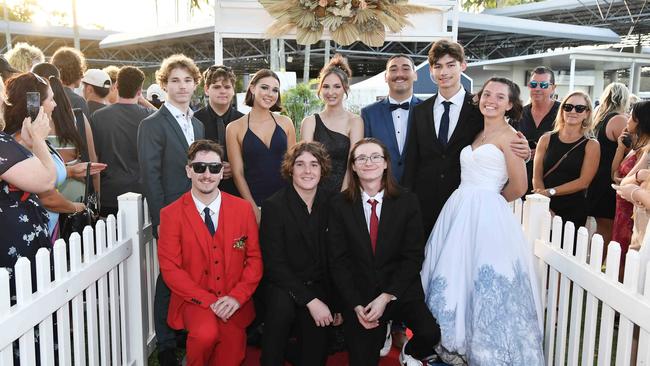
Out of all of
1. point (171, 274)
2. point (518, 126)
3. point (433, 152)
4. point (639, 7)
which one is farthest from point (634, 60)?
point (171, 274)

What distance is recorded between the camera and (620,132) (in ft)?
16.5

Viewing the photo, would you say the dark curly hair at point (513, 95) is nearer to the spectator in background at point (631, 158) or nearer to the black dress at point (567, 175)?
the spectator in background at point (631, 158)

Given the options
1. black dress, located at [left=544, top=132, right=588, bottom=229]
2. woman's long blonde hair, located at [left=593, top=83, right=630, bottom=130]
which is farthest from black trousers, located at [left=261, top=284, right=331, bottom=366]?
woman's long blonde hair, located at [left=593, top=83, right=630, bottom=130]

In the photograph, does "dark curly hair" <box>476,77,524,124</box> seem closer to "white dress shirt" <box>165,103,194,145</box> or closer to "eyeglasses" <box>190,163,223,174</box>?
"eyeglasses" <box>190,163,223,174</box>

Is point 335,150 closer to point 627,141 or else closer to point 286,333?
point 286,333

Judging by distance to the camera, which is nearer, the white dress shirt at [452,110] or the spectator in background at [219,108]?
the white dress shirt at [452,110]

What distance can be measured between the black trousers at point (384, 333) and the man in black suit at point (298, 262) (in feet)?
0.52

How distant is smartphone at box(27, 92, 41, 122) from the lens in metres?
2.86

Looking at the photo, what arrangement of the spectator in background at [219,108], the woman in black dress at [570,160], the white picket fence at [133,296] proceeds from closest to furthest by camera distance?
the white picket fence at [133,296] → the spectator in background at [219,108] → the woman in black dress at [570,160]

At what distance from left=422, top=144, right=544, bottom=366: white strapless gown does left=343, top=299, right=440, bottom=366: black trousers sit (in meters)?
0.09

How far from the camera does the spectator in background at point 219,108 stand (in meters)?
4.33

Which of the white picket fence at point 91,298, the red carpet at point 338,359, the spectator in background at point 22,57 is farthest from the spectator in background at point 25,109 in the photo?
the spectator in background at point 22,57

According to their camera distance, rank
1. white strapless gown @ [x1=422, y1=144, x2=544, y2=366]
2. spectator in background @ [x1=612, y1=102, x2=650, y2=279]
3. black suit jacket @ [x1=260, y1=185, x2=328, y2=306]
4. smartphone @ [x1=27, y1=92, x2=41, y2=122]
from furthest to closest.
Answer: spectator in background @ [x1=612, y1=102, x2=650, y2=279], black suit jacket @ [x1=260, y1=185, x2=328, y2=306], white strapless gown @ [x1=422, y1=144, x2=544, y2=366], smartphone @ [x1=27, y1=92, x2=41, y2=122]

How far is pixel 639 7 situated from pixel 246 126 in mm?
24652
